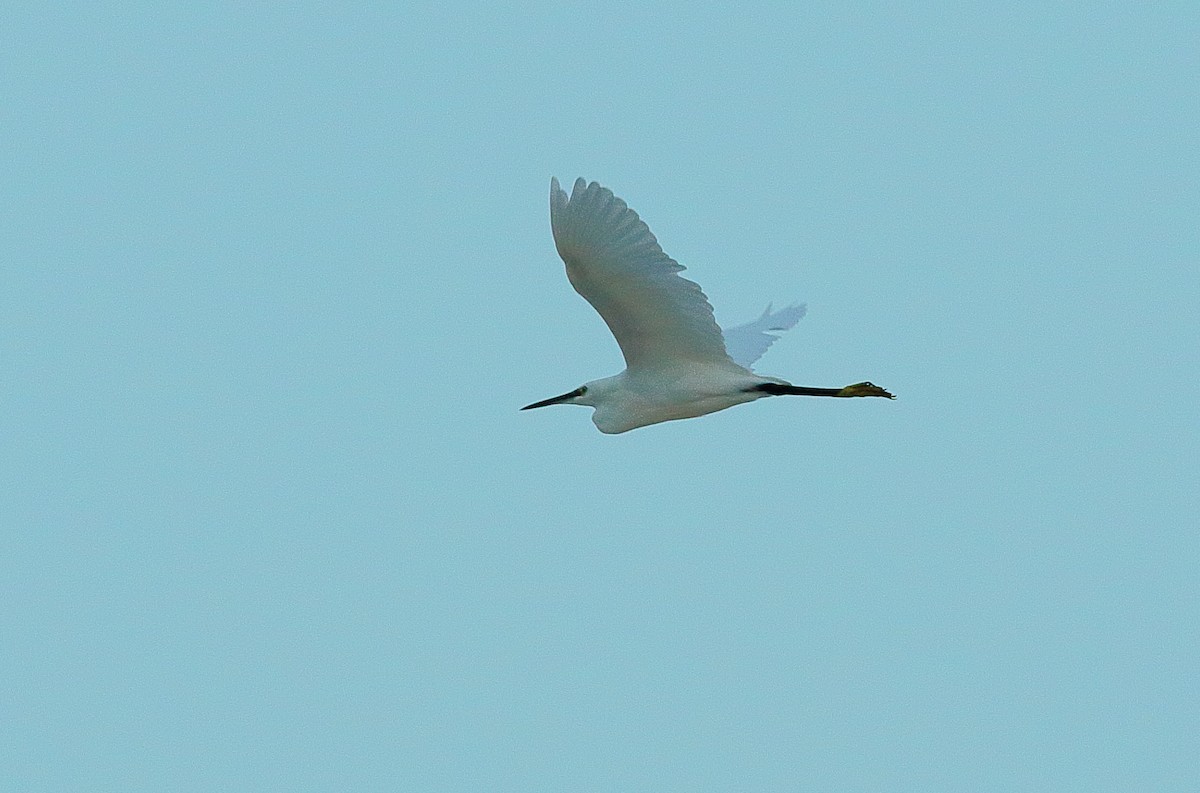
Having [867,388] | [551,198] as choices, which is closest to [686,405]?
[867,388]

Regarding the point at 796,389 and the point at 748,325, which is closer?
the point at 796,389

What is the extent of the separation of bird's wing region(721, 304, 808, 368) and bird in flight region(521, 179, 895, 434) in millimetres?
93

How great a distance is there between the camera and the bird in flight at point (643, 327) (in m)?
10.9

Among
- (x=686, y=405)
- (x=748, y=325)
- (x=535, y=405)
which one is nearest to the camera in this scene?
(x=686, y=405)

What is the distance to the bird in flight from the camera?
10.9 meters

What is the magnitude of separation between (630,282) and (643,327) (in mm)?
725

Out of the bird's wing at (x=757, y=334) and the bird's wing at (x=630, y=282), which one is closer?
the bird's wing at (x=630, y=282)

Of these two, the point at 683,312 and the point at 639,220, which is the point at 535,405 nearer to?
the point at 683,312

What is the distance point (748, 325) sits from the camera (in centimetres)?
1513

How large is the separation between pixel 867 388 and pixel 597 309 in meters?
2.40

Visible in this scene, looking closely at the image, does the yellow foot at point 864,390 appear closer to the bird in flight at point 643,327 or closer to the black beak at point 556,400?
the bird in flight at point 643,327

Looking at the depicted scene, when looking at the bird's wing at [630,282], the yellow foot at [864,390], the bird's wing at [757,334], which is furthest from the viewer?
the bird's wing at [757,334]

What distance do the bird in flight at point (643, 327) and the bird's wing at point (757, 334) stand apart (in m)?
0.09

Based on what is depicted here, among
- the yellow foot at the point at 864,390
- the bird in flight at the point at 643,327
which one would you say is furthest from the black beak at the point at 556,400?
the yellow foot at the point at 864,390
